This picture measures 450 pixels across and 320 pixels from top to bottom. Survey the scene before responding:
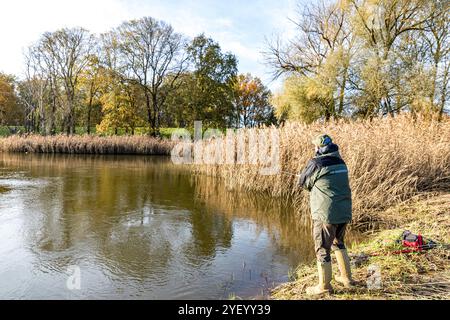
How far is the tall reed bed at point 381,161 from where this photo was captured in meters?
7.24

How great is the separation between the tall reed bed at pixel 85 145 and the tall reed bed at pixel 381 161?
1797cm

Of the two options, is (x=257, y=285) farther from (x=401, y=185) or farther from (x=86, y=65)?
(x=86, y=65)

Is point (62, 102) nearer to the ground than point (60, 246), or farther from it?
farther from it

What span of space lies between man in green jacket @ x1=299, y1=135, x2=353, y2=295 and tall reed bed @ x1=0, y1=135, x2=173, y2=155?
937 inches

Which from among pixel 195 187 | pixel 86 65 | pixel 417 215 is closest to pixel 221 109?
pixel 86 65

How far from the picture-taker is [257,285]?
452 centimetres

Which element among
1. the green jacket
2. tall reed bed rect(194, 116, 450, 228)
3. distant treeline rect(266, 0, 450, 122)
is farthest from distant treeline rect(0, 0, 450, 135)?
the green jacket

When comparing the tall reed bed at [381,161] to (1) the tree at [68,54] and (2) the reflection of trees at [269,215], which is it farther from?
(1) the tree at [68,54]

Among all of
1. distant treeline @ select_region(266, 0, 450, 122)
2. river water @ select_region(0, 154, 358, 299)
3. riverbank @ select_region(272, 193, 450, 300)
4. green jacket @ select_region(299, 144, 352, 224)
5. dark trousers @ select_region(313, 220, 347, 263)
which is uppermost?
distant treeline @ select_region(266, 0, 450, 122)

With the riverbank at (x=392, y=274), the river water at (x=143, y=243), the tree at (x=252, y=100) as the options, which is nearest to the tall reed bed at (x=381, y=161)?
the river water at (x=143, y=243)

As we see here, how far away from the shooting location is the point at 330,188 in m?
3.77

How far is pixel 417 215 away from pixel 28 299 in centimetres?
634

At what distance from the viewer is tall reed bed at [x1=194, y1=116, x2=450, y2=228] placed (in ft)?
23.7

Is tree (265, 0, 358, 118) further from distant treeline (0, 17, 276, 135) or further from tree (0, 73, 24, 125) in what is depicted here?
tree (0, 73, 24, 125)
